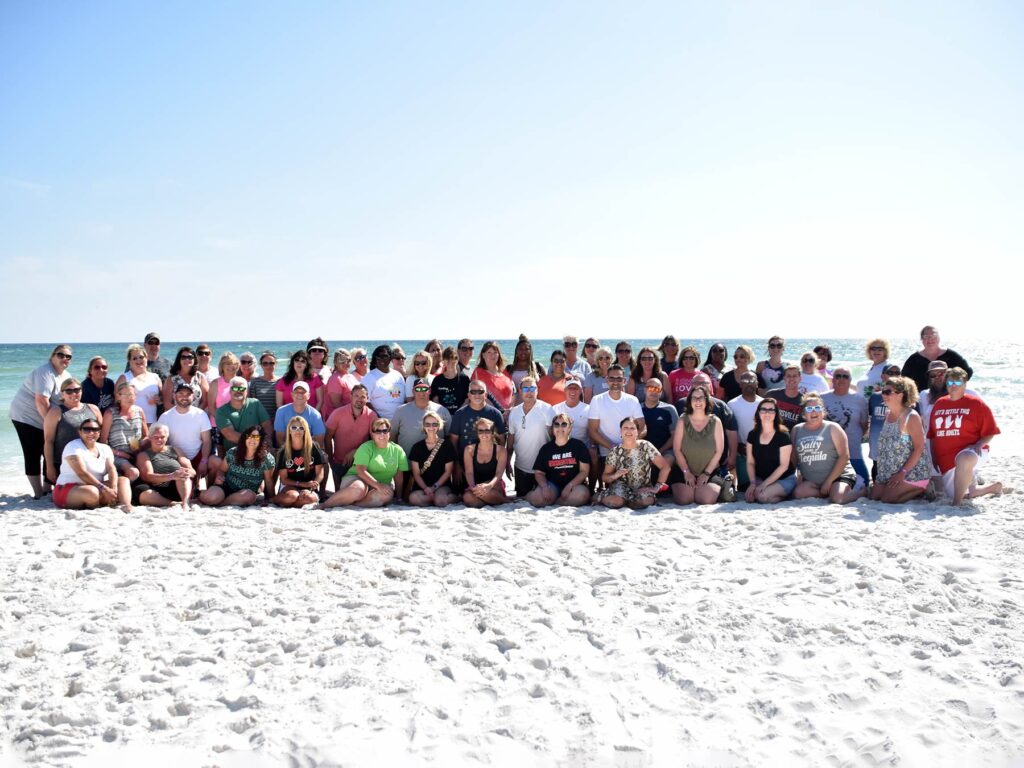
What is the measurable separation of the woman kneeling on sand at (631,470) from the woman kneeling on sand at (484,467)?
990 millimetres

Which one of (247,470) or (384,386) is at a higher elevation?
(384,386)

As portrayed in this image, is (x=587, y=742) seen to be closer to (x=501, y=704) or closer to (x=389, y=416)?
(x=501, y=704)

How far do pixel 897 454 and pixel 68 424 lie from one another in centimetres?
779

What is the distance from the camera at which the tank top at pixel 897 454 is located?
21.6ft

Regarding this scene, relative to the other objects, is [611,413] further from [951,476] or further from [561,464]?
[951,476]

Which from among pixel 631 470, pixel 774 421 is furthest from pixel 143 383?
pixel 774 421

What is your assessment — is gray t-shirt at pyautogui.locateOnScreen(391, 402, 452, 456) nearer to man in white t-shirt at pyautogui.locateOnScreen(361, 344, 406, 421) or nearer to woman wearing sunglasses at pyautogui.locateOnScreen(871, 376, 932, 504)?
man in white t-shirt at pyautogui.locateOnScreen(361, 344, 406, 421)

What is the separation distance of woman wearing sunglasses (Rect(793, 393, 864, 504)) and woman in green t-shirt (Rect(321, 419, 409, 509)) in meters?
3.88

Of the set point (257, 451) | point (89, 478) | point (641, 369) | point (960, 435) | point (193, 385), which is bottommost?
point (89, 478)

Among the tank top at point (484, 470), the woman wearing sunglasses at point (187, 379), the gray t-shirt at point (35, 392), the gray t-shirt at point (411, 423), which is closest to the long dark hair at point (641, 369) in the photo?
the tank top at point (484, 470)

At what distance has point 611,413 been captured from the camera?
716 centimetres

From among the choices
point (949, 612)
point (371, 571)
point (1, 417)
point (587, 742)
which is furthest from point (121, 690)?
point (1, 417)

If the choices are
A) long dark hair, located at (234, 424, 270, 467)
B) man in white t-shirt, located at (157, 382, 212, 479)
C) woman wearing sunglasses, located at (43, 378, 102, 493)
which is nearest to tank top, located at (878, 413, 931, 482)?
long dark hair, located at (234, 424, 270, 467)

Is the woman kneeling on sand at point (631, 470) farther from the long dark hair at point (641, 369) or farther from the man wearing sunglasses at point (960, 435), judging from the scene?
the man wearing sunglasses at point (960, 435)
